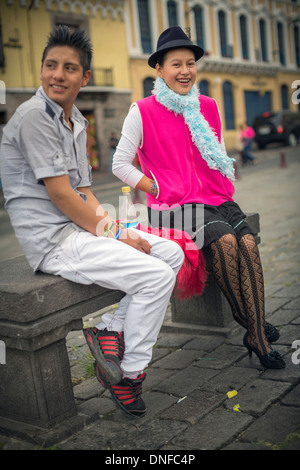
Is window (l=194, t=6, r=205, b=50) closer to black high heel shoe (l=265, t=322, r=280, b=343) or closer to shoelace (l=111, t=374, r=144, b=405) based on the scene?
black high heel shoe (l=265, t=322, r=280, b=343)

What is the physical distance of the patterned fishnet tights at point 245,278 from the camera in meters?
3.15

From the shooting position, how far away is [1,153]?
2.62 meters

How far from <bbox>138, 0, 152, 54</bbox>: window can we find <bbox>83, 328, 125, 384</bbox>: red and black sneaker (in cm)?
2456

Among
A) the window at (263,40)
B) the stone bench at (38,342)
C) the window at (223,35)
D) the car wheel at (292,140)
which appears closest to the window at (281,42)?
the window at (263,40)

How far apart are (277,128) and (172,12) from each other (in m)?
8.11

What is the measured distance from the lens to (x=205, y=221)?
10.8ft

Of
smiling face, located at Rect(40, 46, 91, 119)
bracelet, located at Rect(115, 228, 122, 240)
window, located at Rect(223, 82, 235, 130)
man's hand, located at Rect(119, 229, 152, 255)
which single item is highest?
window, located at Rect(223, 82, 235, 130)

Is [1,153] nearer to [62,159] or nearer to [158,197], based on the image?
[62,159]

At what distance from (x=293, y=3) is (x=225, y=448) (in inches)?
1517

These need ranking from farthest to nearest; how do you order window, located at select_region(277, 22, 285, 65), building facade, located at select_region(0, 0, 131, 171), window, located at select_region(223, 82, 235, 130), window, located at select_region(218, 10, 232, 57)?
window, located at select_region(277, 22, 285, 65), window, located at select_region(223, 82, 235, 130), window, located at select_region(218, 10, 232, 57), building facade, located at select_region(0, 0, 131, 171)

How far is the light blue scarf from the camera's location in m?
3.46

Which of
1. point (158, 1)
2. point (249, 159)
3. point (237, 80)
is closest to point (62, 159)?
point (249, 159)

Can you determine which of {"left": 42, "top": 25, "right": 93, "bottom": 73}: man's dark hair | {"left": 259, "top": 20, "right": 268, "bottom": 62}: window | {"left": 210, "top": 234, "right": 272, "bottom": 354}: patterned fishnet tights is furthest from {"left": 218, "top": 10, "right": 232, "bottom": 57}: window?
{"left": 42, "top": 25, "right": 93, "bottom": 73}: man's dark hair

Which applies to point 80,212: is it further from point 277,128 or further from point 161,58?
point 277,128
